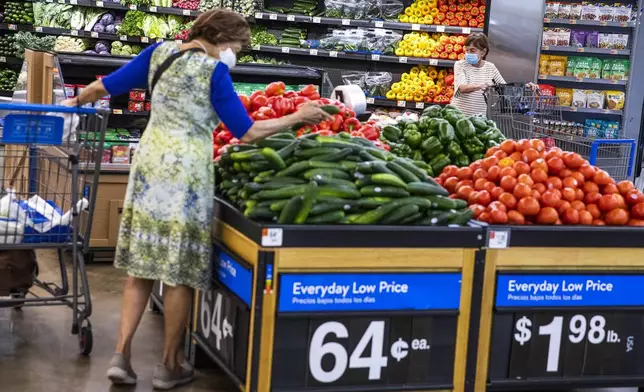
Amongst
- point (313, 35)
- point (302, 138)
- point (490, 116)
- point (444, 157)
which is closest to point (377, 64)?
point (313, 35)

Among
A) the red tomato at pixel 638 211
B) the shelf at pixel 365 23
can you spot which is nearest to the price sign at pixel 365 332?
the red tomato at pixel 638 211

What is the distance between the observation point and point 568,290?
425cm

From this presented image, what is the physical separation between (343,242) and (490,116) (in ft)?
13.2

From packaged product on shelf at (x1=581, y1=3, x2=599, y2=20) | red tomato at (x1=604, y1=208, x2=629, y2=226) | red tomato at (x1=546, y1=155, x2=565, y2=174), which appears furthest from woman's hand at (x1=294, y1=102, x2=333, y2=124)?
packaged product on shelf at (x1=581, y1=3, x2=599, y2=20)

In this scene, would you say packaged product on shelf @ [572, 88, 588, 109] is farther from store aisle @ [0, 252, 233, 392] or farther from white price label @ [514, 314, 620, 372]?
white price label @ [514, 314, 620, 372]

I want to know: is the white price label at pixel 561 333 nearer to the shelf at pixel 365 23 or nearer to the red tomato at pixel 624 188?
the red tomato at pixel 624 188

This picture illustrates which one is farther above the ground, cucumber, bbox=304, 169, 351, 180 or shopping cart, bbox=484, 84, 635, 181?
shopping cart, bbox=484, 84, 635, 181

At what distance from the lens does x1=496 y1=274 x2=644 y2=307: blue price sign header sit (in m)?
4.17

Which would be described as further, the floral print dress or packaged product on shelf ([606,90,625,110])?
packaged product on shelf ([606,90,625,110])

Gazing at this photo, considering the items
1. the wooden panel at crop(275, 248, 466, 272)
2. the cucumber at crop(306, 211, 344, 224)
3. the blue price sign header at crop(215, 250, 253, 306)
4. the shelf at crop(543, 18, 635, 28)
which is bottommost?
the blue price sign header at crop(215, 250, 253, 306)

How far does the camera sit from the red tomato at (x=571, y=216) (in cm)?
430

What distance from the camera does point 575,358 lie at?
4.30 m

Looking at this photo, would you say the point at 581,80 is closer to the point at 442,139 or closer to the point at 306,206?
the point at 442,139

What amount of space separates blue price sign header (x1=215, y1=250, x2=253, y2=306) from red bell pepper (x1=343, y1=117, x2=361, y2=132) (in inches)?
40.4
